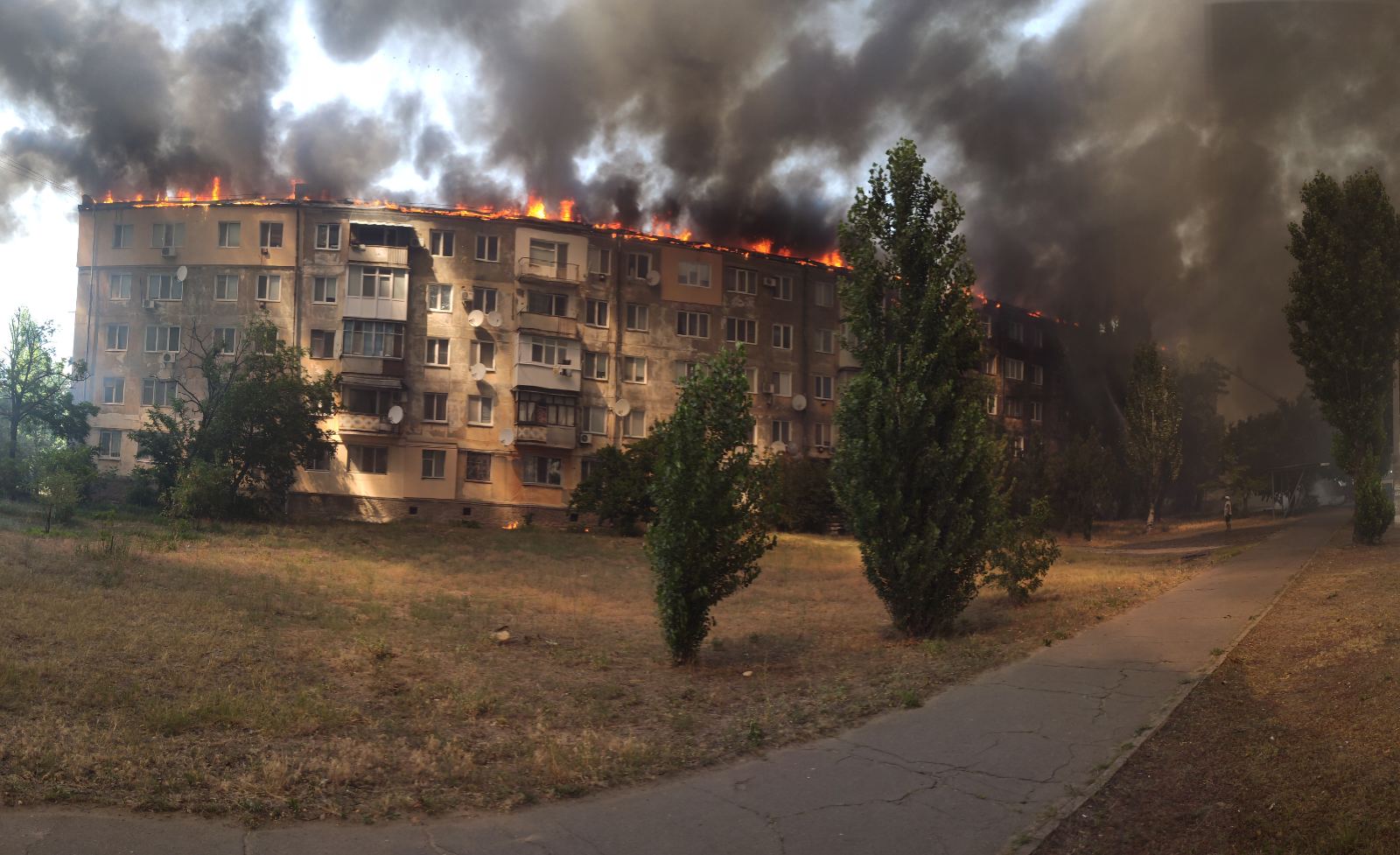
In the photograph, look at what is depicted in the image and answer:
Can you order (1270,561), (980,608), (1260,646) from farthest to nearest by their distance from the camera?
(1270,561), (980,608), (1260,646)

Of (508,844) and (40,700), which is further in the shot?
(40,700)

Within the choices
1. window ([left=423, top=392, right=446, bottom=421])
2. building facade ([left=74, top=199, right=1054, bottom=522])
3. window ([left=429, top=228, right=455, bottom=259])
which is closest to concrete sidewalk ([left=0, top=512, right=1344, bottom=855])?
building facade ([left=74, top=199, right=1054, bottom=522])

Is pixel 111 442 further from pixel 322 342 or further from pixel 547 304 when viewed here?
pixel 547 304

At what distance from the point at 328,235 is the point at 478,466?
14132 millimetres

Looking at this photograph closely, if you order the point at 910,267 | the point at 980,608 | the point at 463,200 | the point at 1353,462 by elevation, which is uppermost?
the point at 463,200

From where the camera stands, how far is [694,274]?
5234 centimetres

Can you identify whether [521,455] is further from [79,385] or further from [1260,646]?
[1260,646]

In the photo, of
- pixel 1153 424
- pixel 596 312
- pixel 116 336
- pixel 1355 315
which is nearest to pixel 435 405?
pixel 596 312

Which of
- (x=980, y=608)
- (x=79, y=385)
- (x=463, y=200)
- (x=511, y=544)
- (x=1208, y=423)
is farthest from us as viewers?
(x=1208, y=423)

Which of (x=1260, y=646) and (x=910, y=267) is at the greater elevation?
(x=910, y=267)

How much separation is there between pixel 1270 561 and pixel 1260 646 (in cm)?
1485

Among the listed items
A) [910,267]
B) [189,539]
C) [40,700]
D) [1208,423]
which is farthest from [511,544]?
[1208,423]

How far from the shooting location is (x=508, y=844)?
266 inches

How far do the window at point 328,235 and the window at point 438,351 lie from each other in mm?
7109
